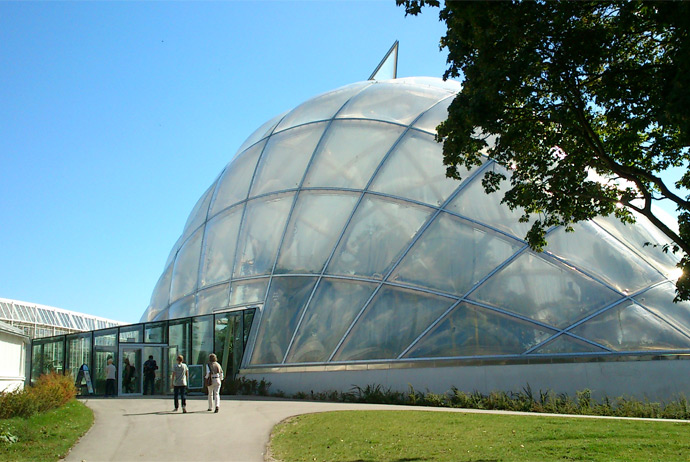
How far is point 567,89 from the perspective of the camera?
12.0 meters

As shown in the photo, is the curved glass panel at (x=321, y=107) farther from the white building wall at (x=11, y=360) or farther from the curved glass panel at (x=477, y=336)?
the white building wall at (x=11, y=360)

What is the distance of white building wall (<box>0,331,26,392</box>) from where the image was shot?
25219 mm

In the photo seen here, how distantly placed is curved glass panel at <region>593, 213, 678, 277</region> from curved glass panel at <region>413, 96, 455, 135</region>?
7.27 meters

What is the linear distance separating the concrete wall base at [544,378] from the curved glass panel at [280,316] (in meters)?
2.56

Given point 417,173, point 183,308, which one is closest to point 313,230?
point 417,173

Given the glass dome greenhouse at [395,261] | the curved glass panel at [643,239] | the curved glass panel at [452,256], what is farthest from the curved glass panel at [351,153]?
the curved glass panel at [643,239]

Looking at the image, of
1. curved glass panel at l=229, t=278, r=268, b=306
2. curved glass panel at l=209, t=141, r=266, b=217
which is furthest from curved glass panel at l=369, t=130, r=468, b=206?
curved glass panel at l=209, t=141, r=266, b=217

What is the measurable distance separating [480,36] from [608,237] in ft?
39.7

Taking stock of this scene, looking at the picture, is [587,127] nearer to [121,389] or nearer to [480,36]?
[480,36]

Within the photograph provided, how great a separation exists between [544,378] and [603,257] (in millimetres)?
4517

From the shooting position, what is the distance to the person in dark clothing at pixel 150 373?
2533cm

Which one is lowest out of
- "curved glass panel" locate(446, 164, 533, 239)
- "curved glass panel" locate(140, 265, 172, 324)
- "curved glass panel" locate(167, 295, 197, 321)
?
"curved glass panel" locate(167, 295, 197, 321)

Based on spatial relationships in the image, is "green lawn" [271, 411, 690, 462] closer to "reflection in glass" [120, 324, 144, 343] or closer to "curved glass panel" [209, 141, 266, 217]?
"reflection in glass" [120, 324, 144, 343]

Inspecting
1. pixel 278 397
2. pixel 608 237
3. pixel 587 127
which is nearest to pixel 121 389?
pixel 278 397
